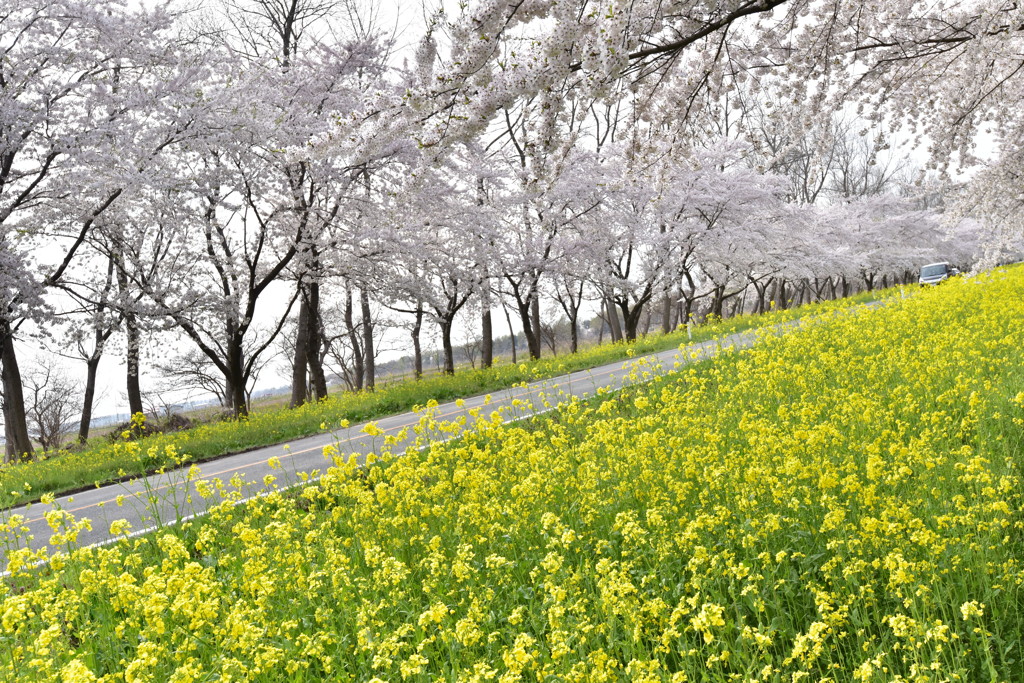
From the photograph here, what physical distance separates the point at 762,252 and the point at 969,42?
23066mm

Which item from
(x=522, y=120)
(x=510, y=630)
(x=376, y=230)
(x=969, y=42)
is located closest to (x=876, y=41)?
(x=969, y=42)

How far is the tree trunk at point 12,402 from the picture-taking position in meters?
16.0

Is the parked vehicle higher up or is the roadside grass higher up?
the parked vehicle

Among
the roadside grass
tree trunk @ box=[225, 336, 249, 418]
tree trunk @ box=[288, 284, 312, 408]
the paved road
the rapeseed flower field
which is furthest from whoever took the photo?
tree trunk @ box=[288, 284, 312, 408]

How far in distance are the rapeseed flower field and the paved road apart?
1.09 metres

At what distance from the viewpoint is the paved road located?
7031 mm

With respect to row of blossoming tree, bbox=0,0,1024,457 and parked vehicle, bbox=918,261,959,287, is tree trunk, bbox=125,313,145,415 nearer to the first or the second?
row of blossoming tree, bbox=0,0,1024,457

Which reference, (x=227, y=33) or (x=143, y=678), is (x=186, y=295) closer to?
(x=227, y=33)

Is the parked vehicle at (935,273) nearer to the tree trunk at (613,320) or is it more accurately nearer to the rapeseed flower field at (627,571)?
the tree trunk at (613,320)

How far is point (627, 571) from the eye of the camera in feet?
12.3

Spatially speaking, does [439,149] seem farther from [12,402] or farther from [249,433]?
[12,402]

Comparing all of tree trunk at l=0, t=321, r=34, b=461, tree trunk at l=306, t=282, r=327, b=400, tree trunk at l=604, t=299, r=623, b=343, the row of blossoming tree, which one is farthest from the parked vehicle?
tree trunk at l=0, t=321, r=34, b=461

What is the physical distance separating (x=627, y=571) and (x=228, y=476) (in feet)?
25.0

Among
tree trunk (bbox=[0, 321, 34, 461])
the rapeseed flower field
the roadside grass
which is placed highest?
tree trunk (bbox=[0, 321, 34, 461])
